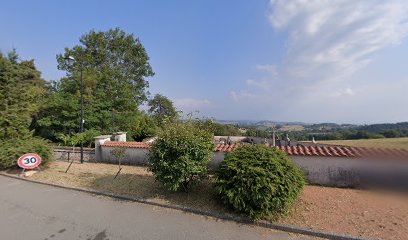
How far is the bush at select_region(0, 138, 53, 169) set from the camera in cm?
901

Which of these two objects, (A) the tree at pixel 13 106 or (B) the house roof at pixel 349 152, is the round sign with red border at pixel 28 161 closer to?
(A) the tree at pixel 13 106

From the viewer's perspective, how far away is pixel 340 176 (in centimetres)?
675

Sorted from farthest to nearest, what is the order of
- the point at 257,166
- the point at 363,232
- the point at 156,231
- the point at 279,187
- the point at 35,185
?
1. the point at 35,185
2. the point at 257,166
3. the point at 279,187
4. the point at 156,231
5. the point at 363,232

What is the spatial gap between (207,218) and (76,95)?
15.9 m

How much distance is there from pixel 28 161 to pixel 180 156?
7093 millimetres

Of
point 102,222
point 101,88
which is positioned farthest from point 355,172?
point 101,88

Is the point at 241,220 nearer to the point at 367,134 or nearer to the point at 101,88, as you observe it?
the point at 101,88

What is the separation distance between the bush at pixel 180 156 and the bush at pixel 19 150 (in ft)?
21.3

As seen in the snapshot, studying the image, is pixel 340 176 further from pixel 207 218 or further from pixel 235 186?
pixel 207 218

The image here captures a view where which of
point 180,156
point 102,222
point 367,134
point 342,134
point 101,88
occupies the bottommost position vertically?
point 102,222

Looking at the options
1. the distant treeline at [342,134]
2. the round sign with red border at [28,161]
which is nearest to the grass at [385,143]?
the distant treeline at [342,134]

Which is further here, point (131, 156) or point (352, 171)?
point (131, 156)

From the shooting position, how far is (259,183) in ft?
15.2

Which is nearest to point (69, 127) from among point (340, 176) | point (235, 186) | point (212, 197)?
point (212, 197)
